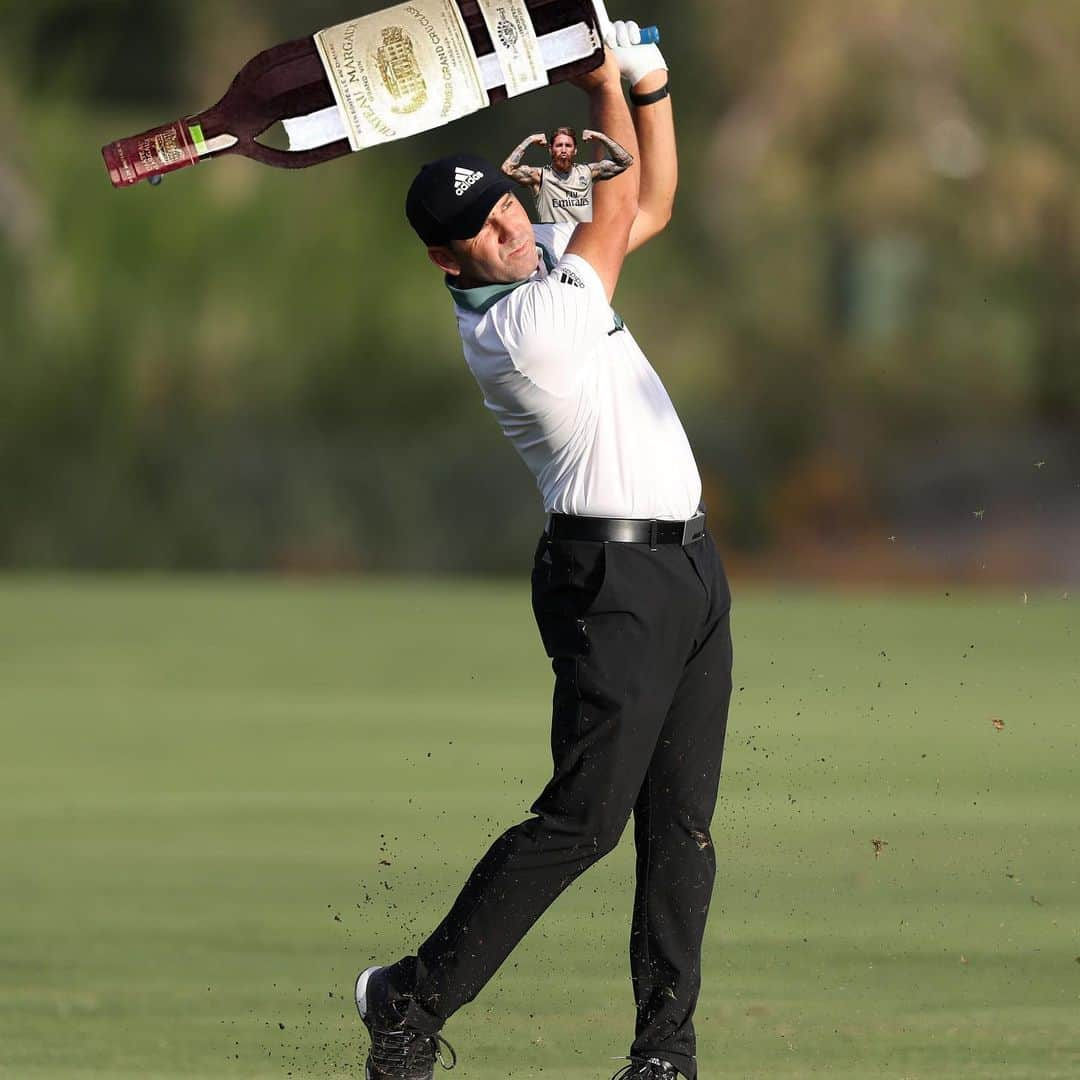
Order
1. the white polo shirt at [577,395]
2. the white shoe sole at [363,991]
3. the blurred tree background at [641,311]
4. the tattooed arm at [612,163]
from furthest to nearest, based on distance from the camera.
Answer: the blurred tree background at [641,311] → the white shoe sole at [363,991] → the tattooed arm at [612,163] → the white polo shirt at [577,395]

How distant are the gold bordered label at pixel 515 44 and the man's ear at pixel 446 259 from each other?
1.58 ft

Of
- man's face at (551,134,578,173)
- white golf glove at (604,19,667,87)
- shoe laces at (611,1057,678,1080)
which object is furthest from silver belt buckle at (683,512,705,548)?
shoe laces at (611,1057,678,1080)

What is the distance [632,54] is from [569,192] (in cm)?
43

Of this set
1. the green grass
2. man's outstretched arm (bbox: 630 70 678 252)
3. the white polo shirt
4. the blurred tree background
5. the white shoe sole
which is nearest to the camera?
the white polo shirt

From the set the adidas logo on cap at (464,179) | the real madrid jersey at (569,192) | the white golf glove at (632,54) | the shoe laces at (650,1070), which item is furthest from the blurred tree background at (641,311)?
the adidas logo on cap at (464,179)

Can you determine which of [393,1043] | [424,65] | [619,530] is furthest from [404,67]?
[393,1043]

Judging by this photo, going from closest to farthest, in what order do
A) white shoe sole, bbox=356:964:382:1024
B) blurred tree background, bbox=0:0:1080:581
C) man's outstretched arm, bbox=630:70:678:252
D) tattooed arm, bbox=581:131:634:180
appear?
A: 1. tattooed arm, bbox=581:131:634:180
2. white shoe sole, bbox=356:964:382:1024
3. man's outstretched arm, bbox=630:70:678:252
4. blurred tree background, bbox=0:0:1080:581

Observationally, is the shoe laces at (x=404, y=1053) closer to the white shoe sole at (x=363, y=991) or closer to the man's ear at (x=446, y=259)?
the white shoe sole at (x=363, y=991)

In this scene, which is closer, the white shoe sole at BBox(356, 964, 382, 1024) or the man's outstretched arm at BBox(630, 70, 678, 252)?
the white shoe sole at BBox(356, 964, 382, 1024)

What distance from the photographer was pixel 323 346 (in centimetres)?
3244

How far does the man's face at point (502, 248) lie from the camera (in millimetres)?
6180

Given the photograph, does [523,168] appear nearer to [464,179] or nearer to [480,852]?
[464,179]

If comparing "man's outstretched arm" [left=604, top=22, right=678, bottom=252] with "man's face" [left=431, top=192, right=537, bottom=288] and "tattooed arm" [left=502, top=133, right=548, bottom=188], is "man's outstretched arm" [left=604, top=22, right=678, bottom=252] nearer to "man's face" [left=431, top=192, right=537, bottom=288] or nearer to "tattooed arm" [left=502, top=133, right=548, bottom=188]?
"tattooed arm" [left=502, top=133, right=548, bottom=188]

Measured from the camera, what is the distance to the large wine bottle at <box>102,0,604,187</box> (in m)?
6.48
